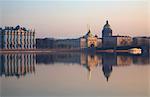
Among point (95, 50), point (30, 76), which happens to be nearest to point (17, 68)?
point (30, 76)

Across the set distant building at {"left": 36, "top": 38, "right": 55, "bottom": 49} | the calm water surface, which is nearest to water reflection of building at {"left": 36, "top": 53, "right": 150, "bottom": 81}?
the calm water surface

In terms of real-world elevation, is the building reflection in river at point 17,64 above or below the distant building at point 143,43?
below

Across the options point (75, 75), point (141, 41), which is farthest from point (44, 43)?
point (141, 41)

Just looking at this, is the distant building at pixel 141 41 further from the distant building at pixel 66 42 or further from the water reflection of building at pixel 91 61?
the water reflection of building at pixel 91 61

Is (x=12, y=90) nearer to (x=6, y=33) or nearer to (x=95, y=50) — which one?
(x=6, y=33)

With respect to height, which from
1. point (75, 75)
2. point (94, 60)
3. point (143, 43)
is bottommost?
point (75, 75)

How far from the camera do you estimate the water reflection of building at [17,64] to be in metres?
3.70

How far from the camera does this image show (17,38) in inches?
147

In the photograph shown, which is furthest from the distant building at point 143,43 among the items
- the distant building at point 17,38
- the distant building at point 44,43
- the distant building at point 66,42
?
the distant building at point 17,38

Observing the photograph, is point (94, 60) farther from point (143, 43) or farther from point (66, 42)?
point (66, 42)

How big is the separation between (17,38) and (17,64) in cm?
62

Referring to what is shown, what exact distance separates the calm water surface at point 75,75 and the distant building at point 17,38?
14 centimetres

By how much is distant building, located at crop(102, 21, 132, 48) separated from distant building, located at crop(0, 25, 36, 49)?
2.26ft
